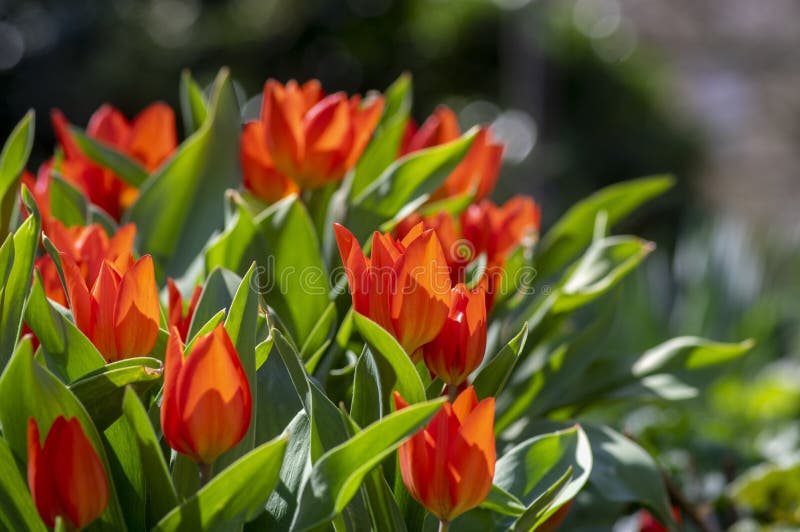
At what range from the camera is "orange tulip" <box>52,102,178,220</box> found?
0.93 meters

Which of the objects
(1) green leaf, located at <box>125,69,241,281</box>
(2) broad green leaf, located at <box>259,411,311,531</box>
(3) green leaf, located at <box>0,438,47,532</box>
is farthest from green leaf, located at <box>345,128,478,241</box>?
(3) green leaf, located at <box>0,438,47,532</box>

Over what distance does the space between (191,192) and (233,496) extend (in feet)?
1.48

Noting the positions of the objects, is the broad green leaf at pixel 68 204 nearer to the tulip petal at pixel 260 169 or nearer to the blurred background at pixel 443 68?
the tulip petal at pixel 260 169

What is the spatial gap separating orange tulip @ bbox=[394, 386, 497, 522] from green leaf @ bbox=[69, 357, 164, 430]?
0.47 ft

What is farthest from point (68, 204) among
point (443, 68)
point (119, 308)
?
point (443, 68)

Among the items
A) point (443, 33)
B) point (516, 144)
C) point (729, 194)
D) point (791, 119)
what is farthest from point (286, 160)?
point (791, 119)

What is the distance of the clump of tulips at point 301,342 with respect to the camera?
499 mm

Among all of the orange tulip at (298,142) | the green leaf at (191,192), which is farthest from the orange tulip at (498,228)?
Answer: the green leaf at (191,192)

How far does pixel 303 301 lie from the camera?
0.74m

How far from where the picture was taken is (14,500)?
520 millimetres

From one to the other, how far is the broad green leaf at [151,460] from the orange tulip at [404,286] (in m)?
0.14

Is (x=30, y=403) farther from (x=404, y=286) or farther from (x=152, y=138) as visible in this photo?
(x=152, y=138)

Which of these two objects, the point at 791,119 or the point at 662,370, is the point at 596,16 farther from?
the point at 662,370

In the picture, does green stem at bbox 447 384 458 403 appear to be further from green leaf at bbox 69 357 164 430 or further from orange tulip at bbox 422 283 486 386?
green leaf at bbox 69 357 164 430
